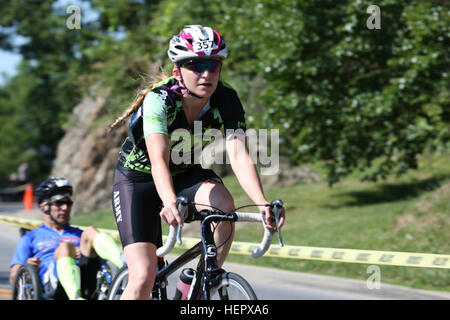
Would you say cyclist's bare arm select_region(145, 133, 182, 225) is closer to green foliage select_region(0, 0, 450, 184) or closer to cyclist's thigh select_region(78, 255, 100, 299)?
cyclist's thigh select_region(78, 255, 100, 299)

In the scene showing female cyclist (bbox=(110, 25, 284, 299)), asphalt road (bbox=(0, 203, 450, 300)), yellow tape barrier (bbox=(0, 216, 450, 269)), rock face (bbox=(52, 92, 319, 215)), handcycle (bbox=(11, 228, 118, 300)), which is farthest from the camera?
rock face (bbox=(52, 92, 319, 215))

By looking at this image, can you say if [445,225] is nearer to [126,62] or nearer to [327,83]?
[327,83]

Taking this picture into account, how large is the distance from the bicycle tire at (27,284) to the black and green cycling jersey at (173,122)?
2.33 meters

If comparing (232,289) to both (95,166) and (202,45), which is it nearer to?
(202,45)

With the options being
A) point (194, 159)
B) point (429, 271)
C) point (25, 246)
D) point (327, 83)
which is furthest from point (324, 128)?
point (194, 159)

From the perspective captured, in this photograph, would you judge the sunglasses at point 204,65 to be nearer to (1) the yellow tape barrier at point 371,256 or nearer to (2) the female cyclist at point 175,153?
(2) the female cyclist at point 175,153

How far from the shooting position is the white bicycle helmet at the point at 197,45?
4.09 m

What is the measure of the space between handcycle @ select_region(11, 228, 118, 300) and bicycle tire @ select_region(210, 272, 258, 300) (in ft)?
8.40

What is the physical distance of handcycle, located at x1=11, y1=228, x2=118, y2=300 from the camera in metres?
6.32

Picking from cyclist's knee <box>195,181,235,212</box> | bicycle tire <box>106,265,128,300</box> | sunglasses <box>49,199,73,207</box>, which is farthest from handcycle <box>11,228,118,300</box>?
cyclist's knee <box>195,181,235,212</box>

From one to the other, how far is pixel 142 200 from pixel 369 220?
994 cm

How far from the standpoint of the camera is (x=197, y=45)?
410 centimetres

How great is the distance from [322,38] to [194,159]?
34.9 feet

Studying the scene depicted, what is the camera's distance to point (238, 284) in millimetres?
3715
